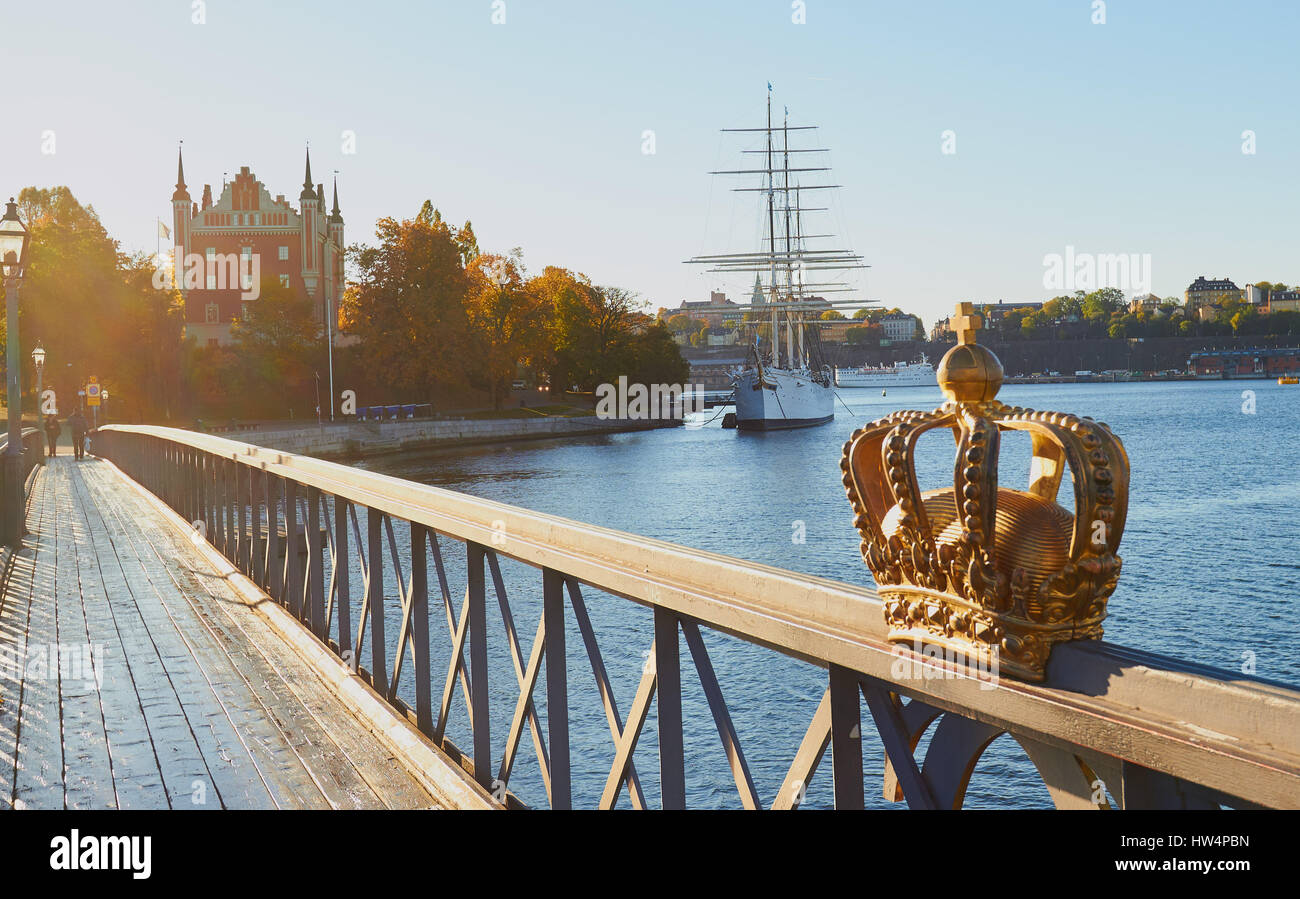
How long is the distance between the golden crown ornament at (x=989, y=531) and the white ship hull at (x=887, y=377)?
463 feet

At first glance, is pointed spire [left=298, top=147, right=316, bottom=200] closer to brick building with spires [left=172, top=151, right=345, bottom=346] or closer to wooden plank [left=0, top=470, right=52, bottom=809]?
brick building with spires [left=172, top=151, right=345, bottom=346]

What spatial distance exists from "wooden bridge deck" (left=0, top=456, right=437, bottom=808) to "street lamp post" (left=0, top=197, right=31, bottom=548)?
2460mm

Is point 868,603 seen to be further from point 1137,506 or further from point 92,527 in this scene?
point 1137,506

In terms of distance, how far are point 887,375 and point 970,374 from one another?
144022 millimetres

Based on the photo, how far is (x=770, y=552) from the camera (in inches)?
1113

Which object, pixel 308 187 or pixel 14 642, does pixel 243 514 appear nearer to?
pixel 14 642

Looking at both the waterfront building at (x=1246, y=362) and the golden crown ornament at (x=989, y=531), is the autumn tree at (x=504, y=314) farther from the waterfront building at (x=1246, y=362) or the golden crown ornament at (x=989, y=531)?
the waterfront building at (x=1246, y=362)

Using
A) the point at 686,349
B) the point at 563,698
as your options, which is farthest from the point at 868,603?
the point at 686,349

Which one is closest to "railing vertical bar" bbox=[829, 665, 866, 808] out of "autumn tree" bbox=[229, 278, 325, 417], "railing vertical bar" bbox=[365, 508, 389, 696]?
"railing vertical bar" bbox=[365, 508, 389, 696]

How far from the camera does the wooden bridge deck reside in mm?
4207

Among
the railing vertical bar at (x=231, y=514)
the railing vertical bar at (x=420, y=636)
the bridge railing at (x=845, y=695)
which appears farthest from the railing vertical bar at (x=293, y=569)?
the railing vertical bar at (x=420, y=636)

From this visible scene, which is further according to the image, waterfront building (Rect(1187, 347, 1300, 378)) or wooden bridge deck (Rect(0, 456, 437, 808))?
waterfront building (Rect(1187, 347, 1300, 378))

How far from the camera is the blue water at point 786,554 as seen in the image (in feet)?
41.0
